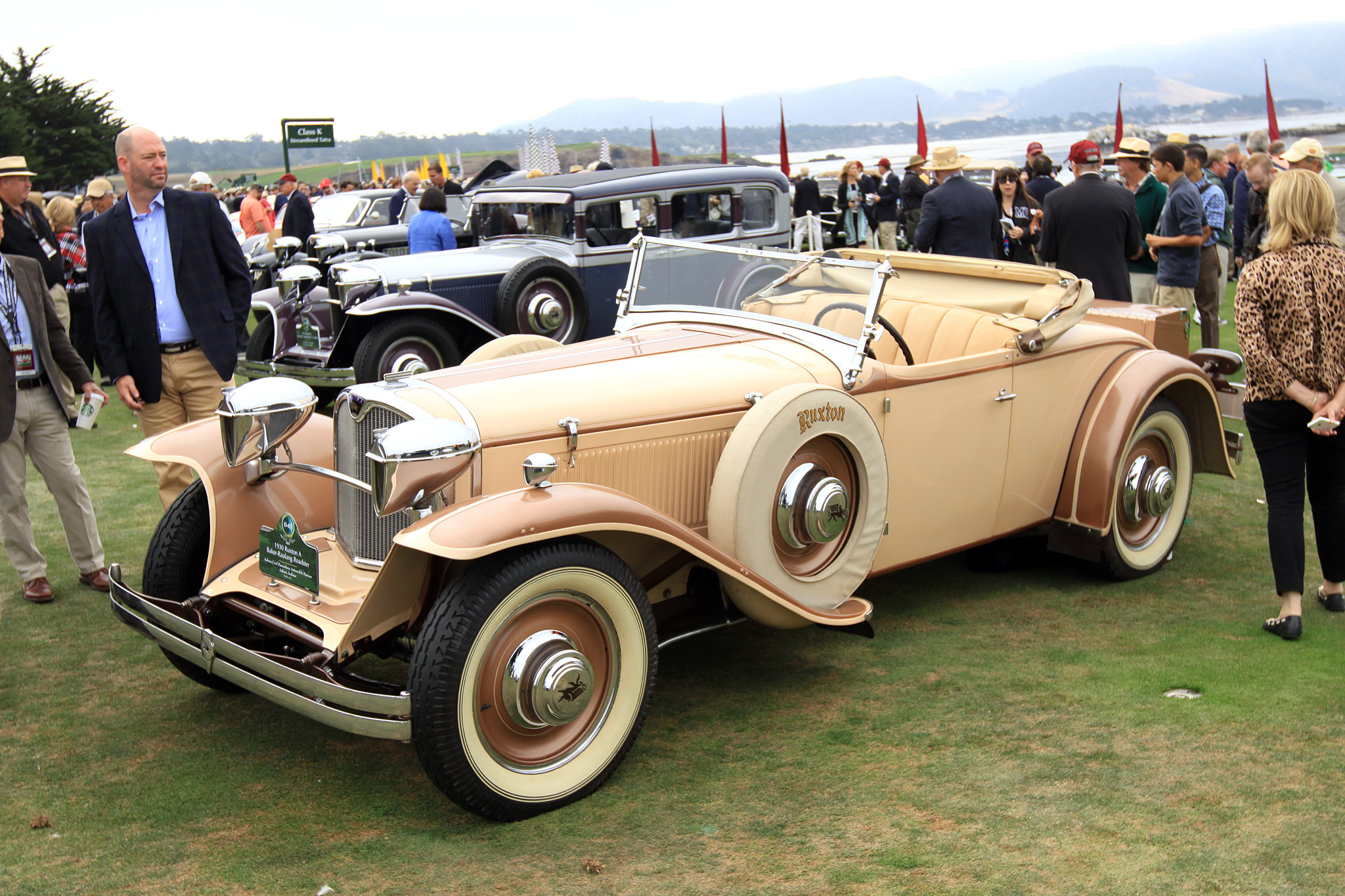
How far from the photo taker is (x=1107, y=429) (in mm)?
4652

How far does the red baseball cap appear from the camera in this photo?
23.5 ft

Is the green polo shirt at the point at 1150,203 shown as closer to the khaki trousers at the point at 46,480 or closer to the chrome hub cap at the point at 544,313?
the chrome hub cap at the point at 544,313

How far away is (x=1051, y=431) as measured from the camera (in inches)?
183

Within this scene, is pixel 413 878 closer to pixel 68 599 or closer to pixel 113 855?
pixel 113 855

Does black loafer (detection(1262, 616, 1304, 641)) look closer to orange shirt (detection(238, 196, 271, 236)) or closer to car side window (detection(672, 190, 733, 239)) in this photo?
car side window (detection(672, 190, 733, 239))

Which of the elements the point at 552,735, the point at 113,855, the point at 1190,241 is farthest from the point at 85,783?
the point at 1190,241

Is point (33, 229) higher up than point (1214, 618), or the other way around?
point (33, 229)

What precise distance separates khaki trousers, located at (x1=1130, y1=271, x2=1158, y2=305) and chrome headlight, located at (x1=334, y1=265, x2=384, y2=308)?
6224 millimetres

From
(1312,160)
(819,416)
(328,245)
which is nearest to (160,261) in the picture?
(819,416)

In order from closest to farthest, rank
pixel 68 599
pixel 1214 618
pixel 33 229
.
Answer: pixel 1214 618 → pixel 68 599 → pixel 33 229

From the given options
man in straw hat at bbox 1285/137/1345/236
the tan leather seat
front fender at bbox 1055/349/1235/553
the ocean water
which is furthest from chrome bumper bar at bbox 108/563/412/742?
the ocean water

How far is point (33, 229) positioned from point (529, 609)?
5.75 metres

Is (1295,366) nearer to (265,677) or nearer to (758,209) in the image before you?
(265,677)

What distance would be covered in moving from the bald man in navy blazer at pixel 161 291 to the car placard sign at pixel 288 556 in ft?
4.25
